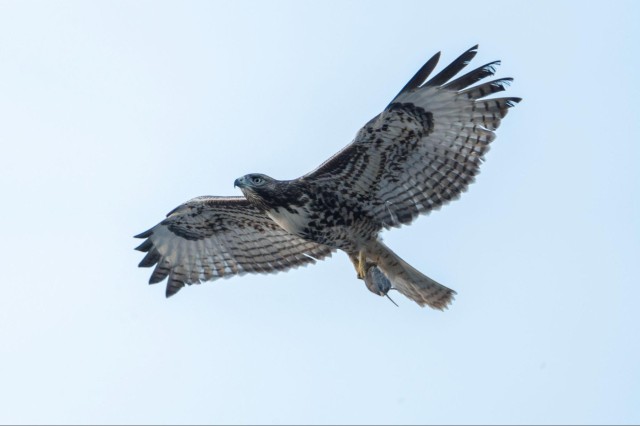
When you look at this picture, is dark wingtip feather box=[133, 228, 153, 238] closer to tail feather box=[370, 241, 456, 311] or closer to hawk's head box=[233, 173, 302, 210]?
hawk's head box=[233, 173, 302, 210]

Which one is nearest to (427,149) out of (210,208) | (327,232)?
(327,232)

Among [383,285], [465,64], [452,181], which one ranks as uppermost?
[465,64]

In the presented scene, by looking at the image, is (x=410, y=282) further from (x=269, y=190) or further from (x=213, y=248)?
(x=213, y=248)

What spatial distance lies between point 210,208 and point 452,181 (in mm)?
3176

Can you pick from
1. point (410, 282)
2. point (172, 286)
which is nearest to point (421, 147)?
point (410, 282)

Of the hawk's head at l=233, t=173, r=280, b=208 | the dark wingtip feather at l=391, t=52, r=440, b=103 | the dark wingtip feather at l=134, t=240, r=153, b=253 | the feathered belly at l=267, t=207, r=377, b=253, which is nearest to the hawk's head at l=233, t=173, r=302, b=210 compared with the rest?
the hawk's head at l=233, t=173, r=280, b=208

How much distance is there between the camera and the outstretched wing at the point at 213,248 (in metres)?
17.3

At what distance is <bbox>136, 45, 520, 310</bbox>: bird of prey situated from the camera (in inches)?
606

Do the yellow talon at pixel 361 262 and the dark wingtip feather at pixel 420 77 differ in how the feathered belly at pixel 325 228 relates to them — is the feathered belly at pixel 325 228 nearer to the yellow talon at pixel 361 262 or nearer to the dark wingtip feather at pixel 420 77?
the yellow talon at pixel 361 262

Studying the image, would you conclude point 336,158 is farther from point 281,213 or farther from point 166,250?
point 166,250

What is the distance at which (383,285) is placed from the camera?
15.8m

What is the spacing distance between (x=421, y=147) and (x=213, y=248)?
3.37m

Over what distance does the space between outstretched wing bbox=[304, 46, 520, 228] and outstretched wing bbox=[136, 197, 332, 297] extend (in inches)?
61.7

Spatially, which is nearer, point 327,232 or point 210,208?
point 327,232
